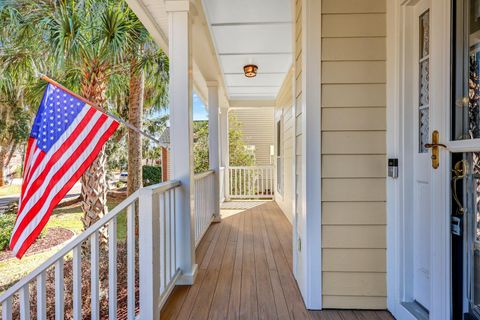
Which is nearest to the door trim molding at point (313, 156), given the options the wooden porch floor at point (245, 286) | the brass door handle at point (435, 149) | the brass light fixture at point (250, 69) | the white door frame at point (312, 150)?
the white door frame at point (312, 150)

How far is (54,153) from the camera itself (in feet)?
5.90

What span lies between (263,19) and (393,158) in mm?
1820

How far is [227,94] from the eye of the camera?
5512 mm

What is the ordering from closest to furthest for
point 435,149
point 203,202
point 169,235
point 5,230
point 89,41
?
point 435,149
point 169,235
point 89,41
point 203,202
point 5,230

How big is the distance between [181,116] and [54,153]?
96 centimetres

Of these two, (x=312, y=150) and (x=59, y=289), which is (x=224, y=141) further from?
(x=59, y=289)

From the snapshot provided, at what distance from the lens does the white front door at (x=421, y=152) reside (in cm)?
148

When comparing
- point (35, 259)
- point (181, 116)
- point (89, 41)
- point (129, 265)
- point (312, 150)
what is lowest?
point (35, 259)

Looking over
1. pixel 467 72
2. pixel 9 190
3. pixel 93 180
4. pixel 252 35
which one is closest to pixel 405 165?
pixel 467 72

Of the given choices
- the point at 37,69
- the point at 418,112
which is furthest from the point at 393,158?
the point at 37,69

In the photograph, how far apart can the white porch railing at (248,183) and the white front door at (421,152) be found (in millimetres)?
5048

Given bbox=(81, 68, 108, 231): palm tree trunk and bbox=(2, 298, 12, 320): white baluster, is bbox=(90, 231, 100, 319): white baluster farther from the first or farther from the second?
bbox=(81, 68, 108, 231): palm tree trunk

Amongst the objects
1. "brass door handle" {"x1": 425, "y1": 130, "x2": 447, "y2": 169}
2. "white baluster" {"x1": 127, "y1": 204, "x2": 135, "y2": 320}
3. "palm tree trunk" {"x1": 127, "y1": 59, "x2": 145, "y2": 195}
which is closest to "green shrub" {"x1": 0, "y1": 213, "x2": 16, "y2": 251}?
"palm tree trunk" {"x1": 127, "y1": 59, "x2": 145, "y2": 195}

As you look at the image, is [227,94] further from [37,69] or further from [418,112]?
[418,112]
